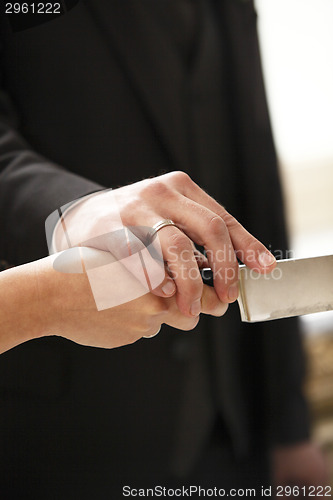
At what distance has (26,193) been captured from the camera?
0.24 metres

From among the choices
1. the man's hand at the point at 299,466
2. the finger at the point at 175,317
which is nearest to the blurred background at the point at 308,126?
the man's hand at the point at 299,466

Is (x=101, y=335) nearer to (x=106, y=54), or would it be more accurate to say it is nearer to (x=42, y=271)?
(x=42, y=271)

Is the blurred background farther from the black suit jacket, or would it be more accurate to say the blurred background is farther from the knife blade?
the knife blade

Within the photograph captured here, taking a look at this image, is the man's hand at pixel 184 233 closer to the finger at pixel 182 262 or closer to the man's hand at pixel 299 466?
the finger at pixel 182 262

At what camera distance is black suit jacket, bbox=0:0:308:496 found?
0.28 metres

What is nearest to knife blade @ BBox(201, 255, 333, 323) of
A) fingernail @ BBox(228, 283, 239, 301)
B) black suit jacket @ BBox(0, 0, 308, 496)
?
fingernail @ BBox(228, 283, 239, 301)

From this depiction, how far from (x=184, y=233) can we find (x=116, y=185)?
13cm

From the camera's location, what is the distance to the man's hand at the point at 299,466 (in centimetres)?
31

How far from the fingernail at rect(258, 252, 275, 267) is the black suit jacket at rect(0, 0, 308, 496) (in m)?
0.13

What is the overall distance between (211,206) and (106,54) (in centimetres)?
15

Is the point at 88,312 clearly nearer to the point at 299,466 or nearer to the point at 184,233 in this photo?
the point at 184,233

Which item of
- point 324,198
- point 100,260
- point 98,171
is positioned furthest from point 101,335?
point 324,198

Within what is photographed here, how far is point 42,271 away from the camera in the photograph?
0.55 feet

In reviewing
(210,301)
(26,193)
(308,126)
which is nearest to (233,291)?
(210,301)
